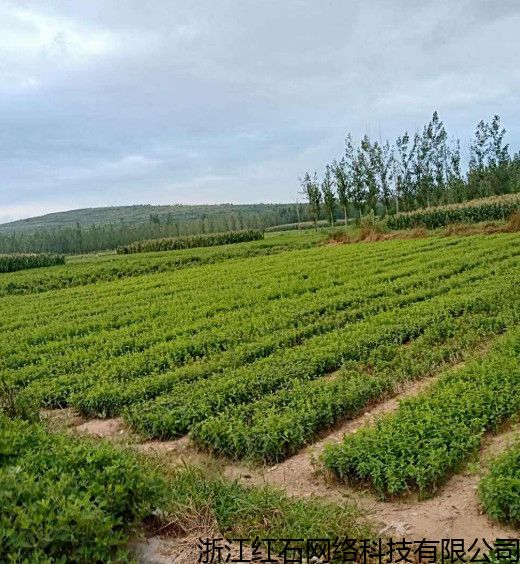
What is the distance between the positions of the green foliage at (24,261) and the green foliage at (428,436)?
1427 inches

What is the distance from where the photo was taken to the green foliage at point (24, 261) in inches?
1479

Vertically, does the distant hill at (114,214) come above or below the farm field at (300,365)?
above

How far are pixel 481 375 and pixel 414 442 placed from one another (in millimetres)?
2150

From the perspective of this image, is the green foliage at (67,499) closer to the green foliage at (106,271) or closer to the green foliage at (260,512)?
the green foliage at (260,512)

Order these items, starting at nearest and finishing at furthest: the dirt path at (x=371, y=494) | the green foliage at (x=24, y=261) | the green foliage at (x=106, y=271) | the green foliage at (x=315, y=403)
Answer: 1. the dirt path at (x=371, y=494)
2. the green foliage at (x=315, y=403)
3. the green foliage at (x=106, y=271)
4. the green foliage at (x=24, y=261)

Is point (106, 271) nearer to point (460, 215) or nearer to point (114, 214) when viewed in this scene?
point (460, 215)

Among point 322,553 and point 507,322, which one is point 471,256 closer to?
point 507,322

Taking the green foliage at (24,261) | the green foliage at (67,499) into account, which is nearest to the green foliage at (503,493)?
the green foliage at (67,499)

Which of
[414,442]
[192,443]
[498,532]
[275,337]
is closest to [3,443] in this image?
[192,443]

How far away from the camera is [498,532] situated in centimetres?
438

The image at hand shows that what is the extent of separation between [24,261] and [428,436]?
3776cm

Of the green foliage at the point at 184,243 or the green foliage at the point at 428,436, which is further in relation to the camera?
the green foliage at the point at 184,243

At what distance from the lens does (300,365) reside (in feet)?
28.2

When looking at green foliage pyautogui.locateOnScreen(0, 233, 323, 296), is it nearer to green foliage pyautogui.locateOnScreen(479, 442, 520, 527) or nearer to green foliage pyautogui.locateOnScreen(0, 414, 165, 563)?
green foliage pyautogui.locateOnScreen(0, 414, 165, 563)
